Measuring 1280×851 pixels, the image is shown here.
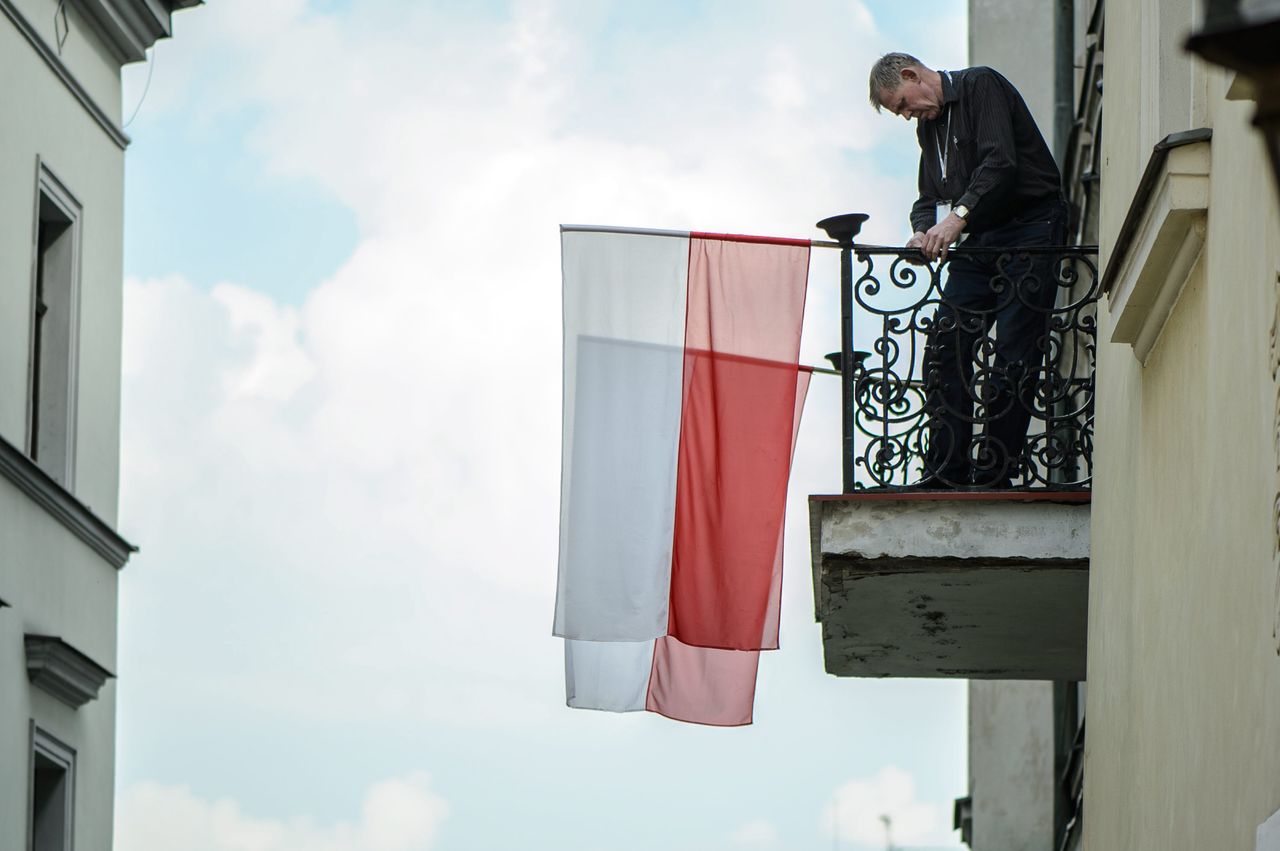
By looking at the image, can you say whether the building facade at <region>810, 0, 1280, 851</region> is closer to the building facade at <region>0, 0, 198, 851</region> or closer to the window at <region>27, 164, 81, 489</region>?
the building facade at <region>0, 0, 198, 851</region>

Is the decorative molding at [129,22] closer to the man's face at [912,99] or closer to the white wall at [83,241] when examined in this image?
the white wall at [83,241]

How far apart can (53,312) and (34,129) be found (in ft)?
4.29

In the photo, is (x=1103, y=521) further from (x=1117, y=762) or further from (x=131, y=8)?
(x=131, y=8)

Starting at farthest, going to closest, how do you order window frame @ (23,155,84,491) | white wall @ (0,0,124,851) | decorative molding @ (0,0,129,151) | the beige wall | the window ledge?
window frame @ (23,155,84,491), decorative molding @ (0,0,129,151), white wall @ (0,0,124,851), the window ledge, the beige wall

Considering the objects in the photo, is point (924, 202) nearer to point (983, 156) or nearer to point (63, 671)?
point (983, 156)

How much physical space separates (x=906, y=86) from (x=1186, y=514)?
393 cm

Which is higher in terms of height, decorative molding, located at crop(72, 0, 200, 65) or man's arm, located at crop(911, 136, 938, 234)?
decorative molding, located at crop(72, 0, 200, 65)

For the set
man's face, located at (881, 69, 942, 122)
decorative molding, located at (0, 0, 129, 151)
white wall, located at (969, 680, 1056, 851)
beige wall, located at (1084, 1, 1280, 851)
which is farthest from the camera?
white wall, located at (969, 680, 1056, 851)

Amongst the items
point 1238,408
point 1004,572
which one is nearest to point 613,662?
point 1004,572

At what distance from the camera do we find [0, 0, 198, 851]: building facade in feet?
43.0

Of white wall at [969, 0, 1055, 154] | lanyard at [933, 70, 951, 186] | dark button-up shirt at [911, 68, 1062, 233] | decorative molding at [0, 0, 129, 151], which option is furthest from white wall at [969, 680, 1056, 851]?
lanyard at [933, 70, 951, 186]

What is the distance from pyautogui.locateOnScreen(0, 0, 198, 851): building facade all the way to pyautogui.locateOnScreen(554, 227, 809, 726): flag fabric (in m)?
4.98

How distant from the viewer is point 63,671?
13.5 meters

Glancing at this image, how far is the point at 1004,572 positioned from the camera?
28.1ft
